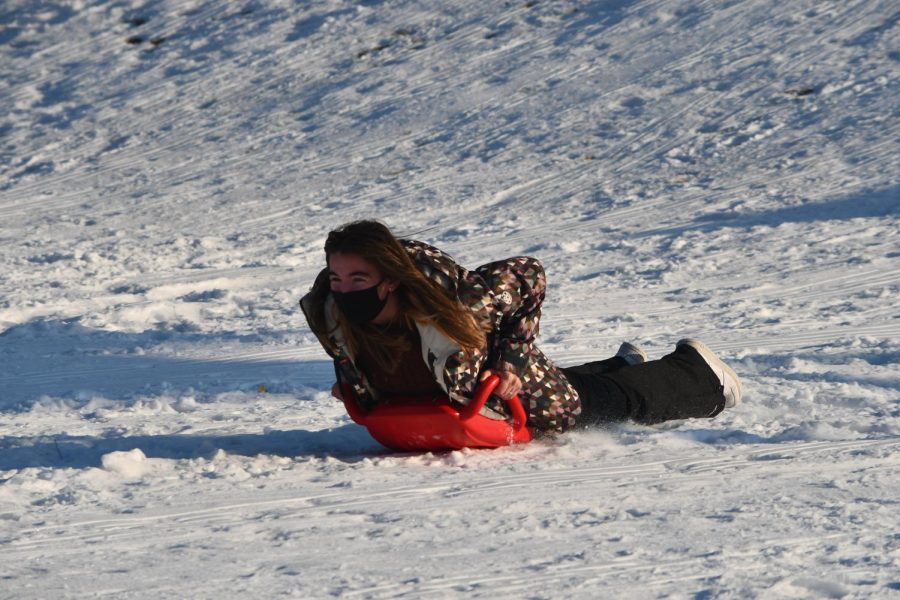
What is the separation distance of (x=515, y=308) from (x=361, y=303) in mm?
447

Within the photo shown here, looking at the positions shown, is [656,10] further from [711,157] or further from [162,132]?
[162,132]

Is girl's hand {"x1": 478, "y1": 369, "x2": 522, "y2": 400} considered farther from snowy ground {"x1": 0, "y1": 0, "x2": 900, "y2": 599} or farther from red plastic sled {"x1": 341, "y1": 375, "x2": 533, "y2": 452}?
snowy ground {"x1": 0, "y1": 0, "x2": 900, "y2": 599}

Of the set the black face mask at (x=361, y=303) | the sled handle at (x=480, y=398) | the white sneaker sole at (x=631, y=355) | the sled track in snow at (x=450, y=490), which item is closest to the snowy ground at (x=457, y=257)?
the sled track in snow at (x=450, y=490)

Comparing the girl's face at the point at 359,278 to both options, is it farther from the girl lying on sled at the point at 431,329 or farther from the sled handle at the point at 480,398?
the sled handle at the point at 480,398

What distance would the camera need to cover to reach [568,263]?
681 cm

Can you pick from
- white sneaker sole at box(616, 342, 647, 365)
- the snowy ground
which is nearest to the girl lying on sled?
the snowy ground

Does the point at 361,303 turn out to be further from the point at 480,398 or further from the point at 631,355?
the point at 631,355

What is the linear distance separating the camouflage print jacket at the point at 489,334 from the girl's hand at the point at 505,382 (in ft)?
0.06

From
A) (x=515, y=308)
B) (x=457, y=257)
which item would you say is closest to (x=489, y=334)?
(x=515, y=308)

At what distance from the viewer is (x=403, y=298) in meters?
3.28

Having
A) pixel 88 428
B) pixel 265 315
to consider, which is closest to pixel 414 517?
pixel 88 428

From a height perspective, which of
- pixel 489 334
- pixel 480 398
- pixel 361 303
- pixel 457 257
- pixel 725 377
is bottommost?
pixel 457 257

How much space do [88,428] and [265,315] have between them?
1.88 metres

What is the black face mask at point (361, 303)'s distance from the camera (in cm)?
324
